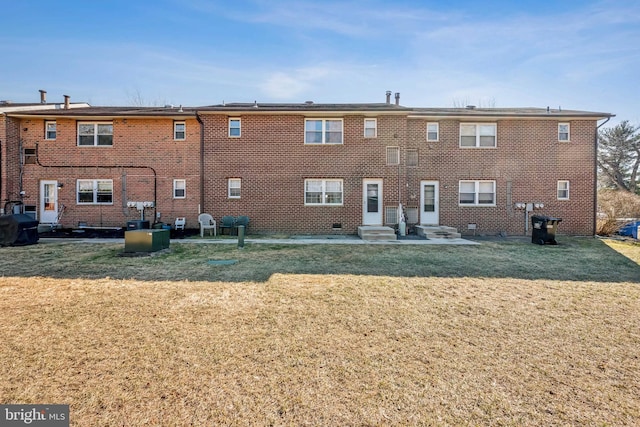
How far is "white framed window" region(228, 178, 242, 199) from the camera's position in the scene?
46.1 feet

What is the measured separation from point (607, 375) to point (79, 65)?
20812 mm

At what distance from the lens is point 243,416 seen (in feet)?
7.15

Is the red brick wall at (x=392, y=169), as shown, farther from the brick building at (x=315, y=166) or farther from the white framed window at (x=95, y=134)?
the white framed window at (x=95, y=134)

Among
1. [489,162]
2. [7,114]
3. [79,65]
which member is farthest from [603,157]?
[7,114]

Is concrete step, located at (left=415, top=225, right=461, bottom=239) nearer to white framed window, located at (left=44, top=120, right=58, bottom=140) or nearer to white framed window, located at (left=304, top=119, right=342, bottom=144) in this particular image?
white framed window, located at (left=304, top=119, right=342, bottom=144)

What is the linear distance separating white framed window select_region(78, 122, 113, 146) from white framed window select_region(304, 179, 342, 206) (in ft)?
→ 32.7

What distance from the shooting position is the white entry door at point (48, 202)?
1409 centimetres

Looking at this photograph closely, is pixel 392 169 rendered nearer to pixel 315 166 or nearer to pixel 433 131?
pixel 433 131

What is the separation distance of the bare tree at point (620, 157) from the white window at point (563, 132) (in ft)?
73.9

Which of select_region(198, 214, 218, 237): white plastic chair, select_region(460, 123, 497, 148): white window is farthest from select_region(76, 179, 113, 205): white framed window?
select_region(460, 123, 497, 148): white window

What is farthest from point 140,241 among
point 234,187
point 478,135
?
point 478,135

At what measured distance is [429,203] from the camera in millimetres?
14234

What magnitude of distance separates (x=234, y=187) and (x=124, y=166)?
214 inches

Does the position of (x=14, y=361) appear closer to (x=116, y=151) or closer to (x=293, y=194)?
(x=293, y=194)
